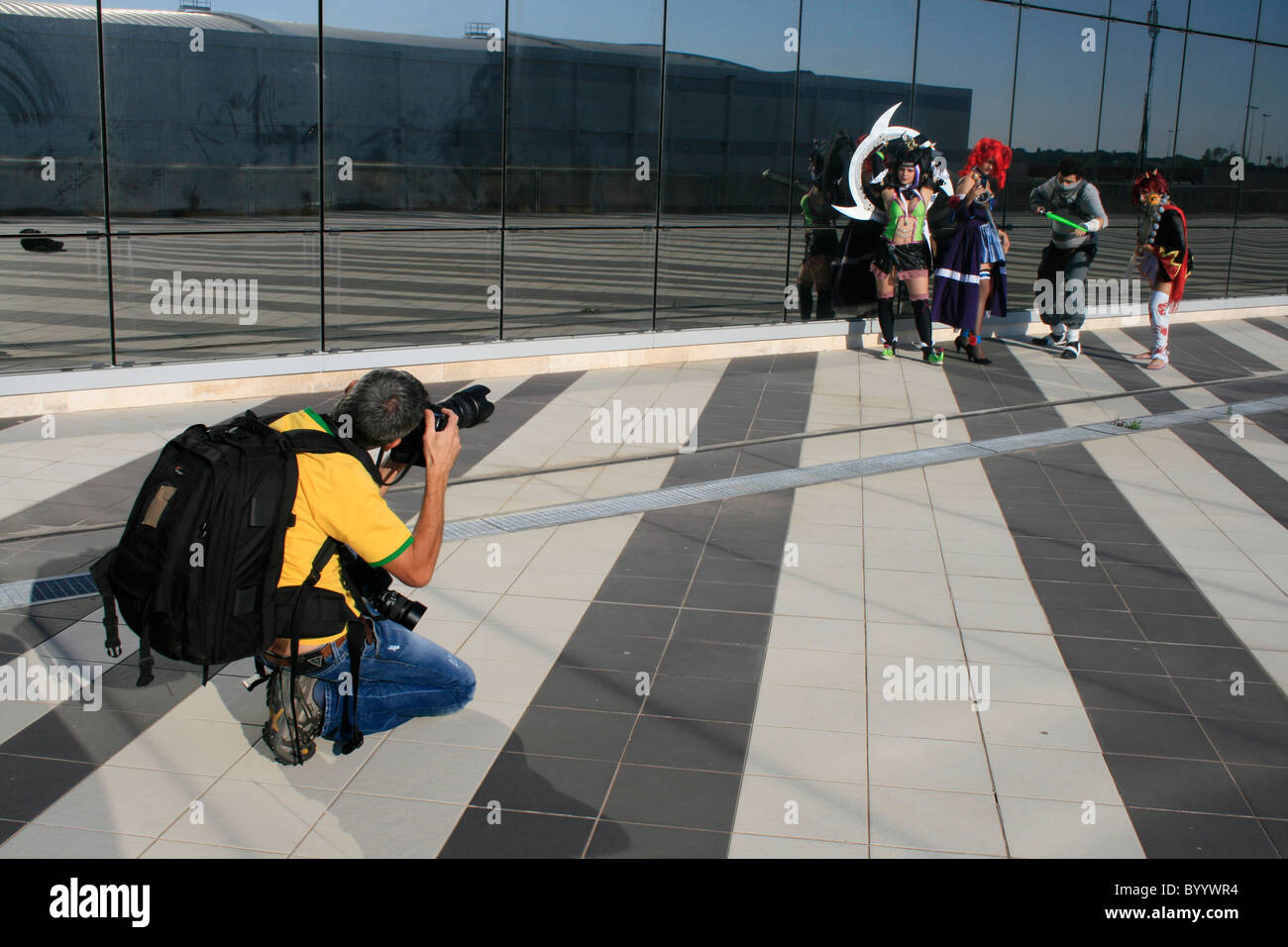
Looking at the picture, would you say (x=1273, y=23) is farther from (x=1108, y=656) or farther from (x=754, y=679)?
(x=754, y=679)

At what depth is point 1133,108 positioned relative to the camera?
593 inches

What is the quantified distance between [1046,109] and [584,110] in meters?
5.91

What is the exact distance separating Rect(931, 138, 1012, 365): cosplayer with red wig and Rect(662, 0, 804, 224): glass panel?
182 cm

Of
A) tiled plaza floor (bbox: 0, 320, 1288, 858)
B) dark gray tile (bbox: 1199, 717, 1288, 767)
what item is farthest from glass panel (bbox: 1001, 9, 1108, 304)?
dark gray tile (bbox: 1199, 717, 1288, 767)

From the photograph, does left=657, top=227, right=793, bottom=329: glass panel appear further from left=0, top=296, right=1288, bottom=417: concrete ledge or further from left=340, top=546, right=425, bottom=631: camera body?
left=340, top=546, right=425, bottom=631: camera body

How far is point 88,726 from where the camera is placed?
4477 mm

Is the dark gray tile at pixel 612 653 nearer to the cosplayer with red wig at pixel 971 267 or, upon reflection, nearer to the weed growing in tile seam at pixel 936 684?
the weed growing in tile seam at pixel 936 684

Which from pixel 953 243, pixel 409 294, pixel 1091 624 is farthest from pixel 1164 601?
pixel 409 294

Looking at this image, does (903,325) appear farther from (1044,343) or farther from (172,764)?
(172,764)

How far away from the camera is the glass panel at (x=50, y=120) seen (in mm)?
9023

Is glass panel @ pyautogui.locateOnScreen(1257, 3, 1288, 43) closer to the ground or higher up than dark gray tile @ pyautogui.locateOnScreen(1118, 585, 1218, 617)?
higher up

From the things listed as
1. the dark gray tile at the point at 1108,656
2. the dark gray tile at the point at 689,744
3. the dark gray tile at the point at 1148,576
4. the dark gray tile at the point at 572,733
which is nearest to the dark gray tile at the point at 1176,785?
the dark gray tile at the point at 1108,656

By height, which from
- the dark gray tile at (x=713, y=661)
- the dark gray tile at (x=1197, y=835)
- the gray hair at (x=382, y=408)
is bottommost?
the dark gray tile at (x=1197, y=835)

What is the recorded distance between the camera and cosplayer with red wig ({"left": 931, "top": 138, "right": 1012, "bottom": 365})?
471 inches
